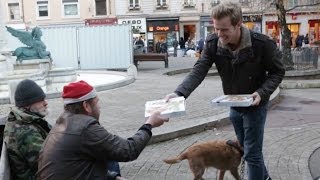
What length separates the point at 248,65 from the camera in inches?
161

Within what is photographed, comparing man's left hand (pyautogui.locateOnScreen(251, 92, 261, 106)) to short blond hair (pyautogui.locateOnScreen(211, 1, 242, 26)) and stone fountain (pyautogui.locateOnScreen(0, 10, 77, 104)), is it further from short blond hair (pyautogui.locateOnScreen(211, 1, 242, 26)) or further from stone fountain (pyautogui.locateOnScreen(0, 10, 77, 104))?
stone fountain (pyautogui.locateOnScreen(0, 10, 77, 104))

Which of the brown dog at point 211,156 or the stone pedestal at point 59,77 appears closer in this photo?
the brown dog at point 211,156

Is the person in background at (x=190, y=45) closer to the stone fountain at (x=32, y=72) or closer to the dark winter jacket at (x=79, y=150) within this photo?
the stone fountain at (x=32, y=72)

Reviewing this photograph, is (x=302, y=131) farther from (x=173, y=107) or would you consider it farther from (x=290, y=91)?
(x=290, y=91)

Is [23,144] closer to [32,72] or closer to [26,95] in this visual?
[26,95]

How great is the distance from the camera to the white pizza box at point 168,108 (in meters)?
3.41

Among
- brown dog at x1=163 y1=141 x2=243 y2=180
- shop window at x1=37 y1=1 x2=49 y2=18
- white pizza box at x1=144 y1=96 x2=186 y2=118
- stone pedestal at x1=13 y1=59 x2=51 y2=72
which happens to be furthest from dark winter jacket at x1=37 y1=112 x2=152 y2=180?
shop window at x1=37 y1=1 x2=49 y2=18

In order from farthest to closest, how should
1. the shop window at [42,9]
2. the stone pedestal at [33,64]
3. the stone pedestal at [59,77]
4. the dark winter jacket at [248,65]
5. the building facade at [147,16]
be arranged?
the shop window at [42,9]
the building facade at [147,16]
the stone pedestal at [33,64]
the stone pedestal at [59,77]
the dark winter jacket at [248,65]

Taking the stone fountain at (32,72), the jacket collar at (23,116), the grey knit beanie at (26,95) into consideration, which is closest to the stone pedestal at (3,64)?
the stone fountain at (32,72)

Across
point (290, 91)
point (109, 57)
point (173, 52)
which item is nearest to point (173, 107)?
point (290, 91)

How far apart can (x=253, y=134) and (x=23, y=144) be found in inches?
74.5

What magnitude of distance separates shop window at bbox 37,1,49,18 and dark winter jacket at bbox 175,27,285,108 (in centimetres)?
4613

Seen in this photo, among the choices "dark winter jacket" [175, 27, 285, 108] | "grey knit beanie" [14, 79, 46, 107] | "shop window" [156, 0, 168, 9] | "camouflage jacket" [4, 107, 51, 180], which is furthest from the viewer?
"shop window" [156, 0, 168, 9]

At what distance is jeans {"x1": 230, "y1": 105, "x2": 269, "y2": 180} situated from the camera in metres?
4.25
